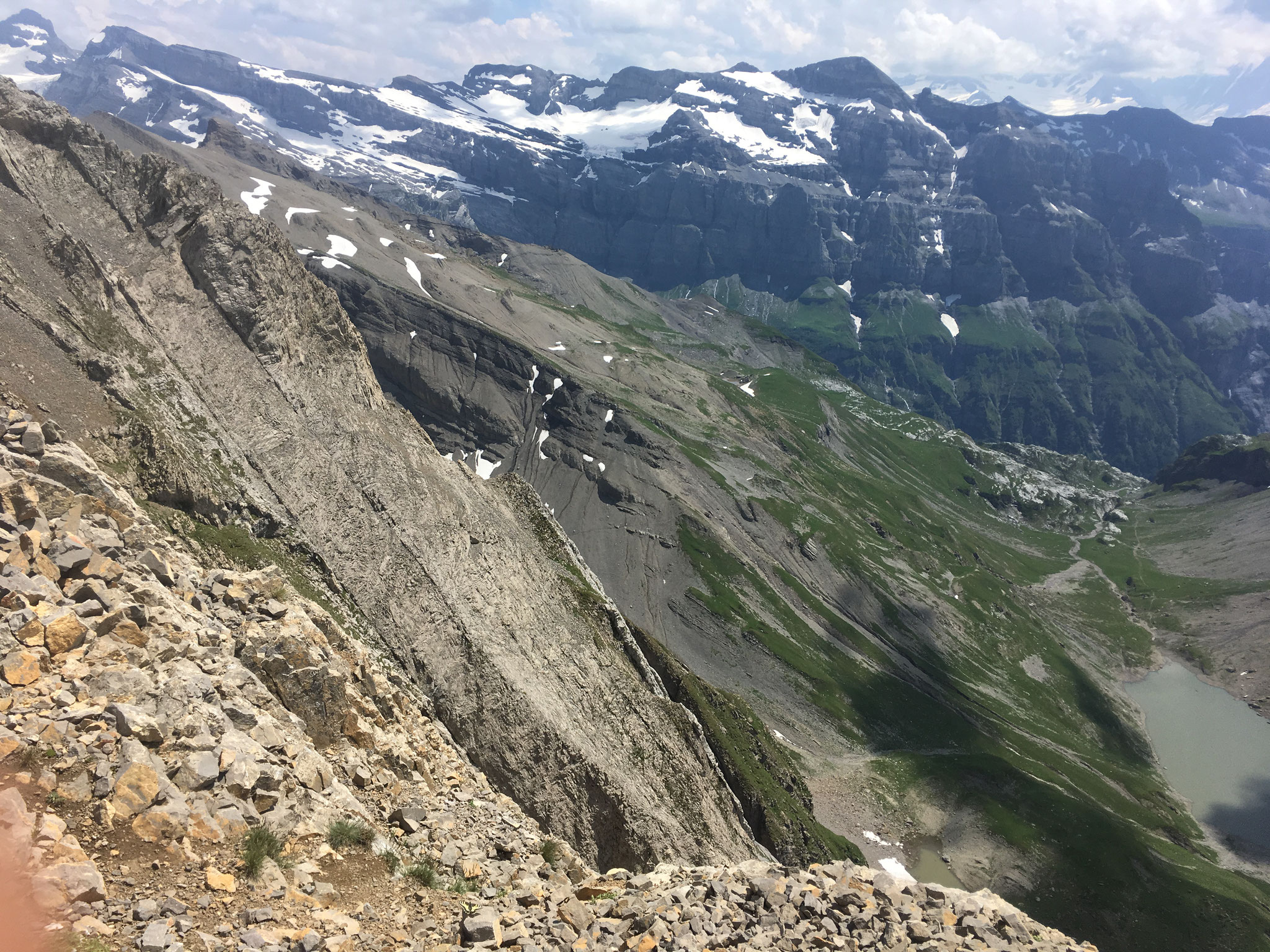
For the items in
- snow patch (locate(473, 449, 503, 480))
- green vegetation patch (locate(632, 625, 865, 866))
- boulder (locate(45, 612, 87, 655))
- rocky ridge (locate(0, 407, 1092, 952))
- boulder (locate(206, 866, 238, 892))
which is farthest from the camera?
snow patch (locate(473, 449, 503, 480))

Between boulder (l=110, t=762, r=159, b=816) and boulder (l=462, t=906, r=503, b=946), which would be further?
boulder (l=462, t=906, r=503, b=946)

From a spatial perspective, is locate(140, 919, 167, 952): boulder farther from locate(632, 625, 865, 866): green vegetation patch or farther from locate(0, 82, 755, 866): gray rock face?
locate(632, 625, 865, 866): green vegetation patch

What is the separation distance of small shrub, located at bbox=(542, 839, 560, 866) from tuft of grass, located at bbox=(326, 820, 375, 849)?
650 cm

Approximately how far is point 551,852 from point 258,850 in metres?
10.4

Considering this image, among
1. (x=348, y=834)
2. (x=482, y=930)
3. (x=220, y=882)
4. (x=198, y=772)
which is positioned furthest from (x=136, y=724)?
(x=482, y=930)

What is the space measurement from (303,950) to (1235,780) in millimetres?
203437

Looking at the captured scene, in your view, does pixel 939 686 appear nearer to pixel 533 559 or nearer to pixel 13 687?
pixel 533 559

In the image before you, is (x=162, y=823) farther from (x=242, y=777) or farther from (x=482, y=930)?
(x=482, y=930)

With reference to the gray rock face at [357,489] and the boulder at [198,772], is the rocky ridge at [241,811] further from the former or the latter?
the gray rock face at [357,489]

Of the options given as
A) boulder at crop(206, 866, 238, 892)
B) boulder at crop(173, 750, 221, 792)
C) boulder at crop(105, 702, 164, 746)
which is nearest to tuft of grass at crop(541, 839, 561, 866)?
boulder at crop(173, 750, 221, 792)

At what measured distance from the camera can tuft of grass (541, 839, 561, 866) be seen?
811 inches

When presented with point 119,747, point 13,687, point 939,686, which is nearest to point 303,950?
point 119,747

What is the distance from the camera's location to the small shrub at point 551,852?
812 inches

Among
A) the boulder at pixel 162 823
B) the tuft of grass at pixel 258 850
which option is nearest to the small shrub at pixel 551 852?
the tuft of grass at pixel 258 850
